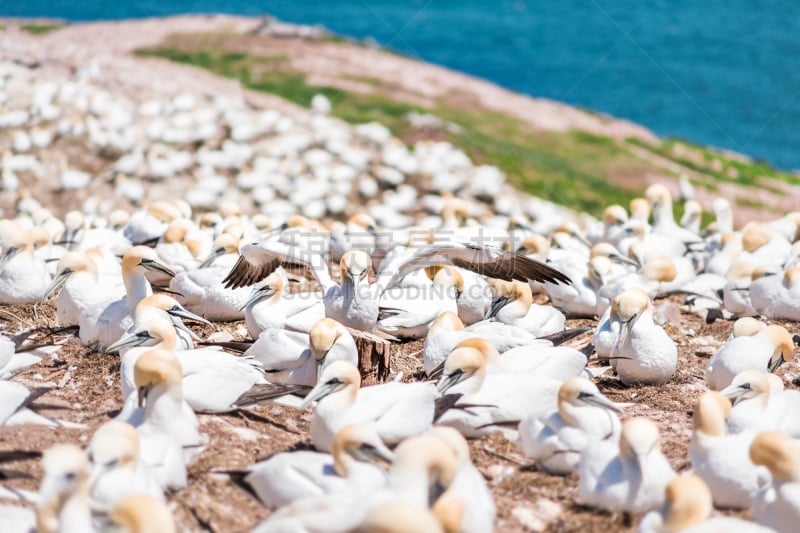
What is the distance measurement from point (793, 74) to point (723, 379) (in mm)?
56840

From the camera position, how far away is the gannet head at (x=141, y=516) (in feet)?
13.1

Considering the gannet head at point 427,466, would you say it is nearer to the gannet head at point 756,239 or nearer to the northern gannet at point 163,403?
the northern gannet at point 163,403

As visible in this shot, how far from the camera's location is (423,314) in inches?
318

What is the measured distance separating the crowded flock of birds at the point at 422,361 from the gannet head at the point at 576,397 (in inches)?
0.5

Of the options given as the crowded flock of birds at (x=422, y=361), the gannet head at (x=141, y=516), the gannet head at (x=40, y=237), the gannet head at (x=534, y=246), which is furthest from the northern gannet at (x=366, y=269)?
the gannet head at (x=141, y=516)

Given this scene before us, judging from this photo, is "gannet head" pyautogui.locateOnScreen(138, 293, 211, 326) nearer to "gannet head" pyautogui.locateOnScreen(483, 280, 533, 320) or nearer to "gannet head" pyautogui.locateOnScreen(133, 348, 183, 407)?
"gannet head" pyautogui.locateOnScreen(133, 348, 183, 407)

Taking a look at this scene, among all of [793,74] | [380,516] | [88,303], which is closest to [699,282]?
[88,303]

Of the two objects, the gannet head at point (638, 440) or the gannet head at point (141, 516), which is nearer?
the gannet head at point (141, 516)

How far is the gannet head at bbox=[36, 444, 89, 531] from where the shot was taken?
420cm

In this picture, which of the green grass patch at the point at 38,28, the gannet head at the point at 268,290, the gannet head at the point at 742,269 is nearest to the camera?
the gannet head at the point at 268,290

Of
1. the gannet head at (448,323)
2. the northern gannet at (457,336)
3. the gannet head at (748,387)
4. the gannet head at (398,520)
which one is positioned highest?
the gannet head at (398,520)

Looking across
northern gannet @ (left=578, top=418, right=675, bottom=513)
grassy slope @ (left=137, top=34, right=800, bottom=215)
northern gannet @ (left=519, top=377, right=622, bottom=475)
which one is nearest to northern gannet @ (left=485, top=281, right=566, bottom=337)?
northern gannet @ (left=519, top=377, right=622, bottom=475)

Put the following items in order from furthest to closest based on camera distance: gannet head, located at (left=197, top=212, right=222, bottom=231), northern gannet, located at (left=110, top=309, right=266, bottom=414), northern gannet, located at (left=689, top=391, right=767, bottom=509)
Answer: gannet head, located at (left=197, top=212, right=222, bottom=231), northern gannet, located at (left=110, top=309, right=266, bottom=414), northern gannet, located at (left=689, top=391, right=767, bottom=509)

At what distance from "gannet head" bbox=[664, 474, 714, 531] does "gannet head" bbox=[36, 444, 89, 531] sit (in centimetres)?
267
